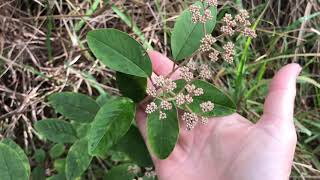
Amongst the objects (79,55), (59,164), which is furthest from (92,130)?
(79,55)

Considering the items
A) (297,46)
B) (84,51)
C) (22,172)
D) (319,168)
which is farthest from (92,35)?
(319,168)

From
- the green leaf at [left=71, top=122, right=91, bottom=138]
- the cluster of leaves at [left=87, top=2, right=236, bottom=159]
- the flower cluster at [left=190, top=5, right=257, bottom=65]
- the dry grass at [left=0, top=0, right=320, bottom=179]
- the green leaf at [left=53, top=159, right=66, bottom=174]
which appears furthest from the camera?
the dry grass at [left=0, top=0, right=320, bottom=179]

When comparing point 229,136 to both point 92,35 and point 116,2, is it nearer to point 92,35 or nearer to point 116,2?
point 92,35

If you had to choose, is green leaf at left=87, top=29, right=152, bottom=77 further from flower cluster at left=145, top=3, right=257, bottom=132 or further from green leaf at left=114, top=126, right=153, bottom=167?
green leaf at left=114, top=126, right=153, bottom=167

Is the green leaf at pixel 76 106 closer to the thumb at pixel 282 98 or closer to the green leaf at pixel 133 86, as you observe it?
the green leaf at pixel 133 86

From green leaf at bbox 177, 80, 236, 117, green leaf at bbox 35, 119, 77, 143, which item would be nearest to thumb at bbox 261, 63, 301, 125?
green leaf at bbox 177, 80, 236, 117

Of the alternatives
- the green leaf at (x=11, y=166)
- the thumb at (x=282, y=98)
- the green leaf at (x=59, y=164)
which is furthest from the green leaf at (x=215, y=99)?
Answer: the green leaf at (x=59, y=164)

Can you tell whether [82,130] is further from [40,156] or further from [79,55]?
[79,55]
